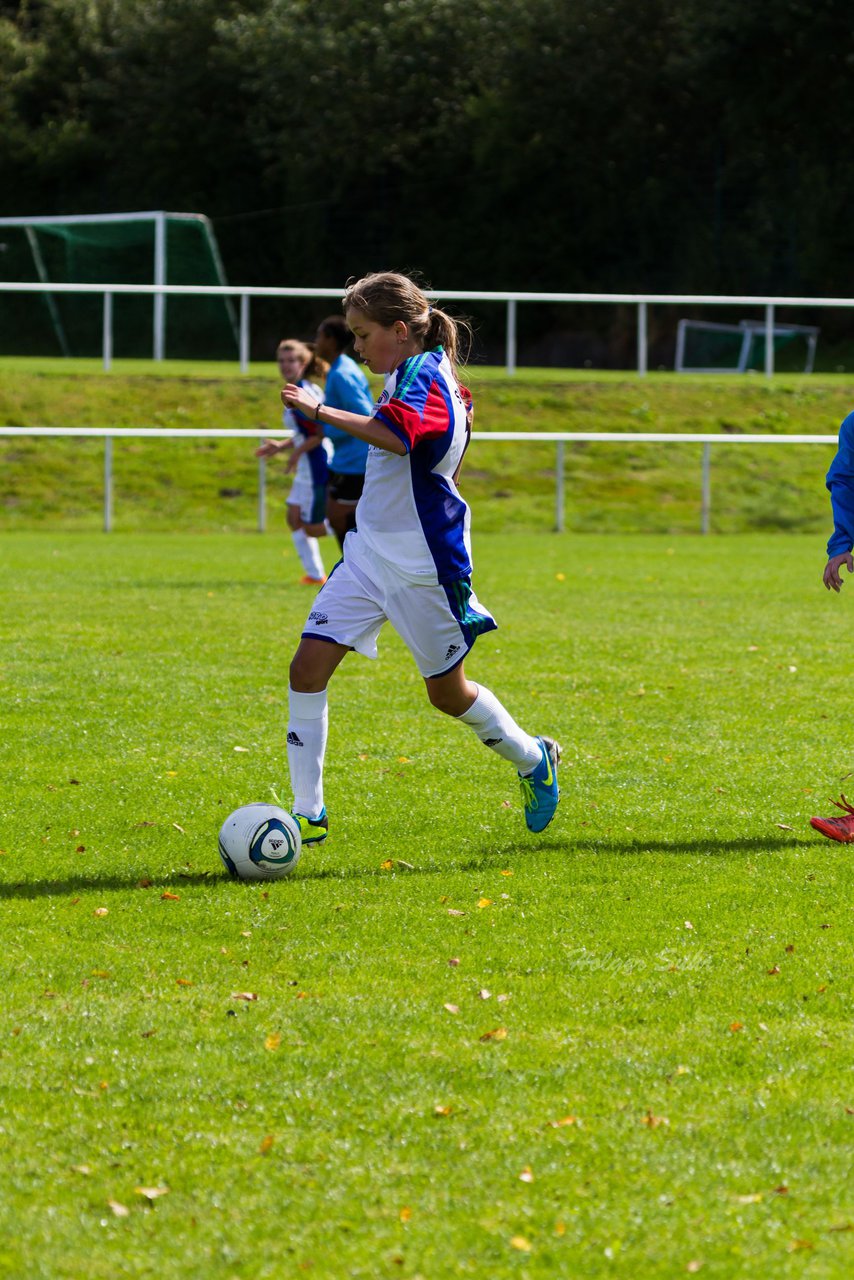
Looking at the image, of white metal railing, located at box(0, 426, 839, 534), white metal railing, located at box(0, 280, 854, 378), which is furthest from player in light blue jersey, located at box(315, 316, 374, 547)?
white metal railing, located at box(0, 280, 854, 378)

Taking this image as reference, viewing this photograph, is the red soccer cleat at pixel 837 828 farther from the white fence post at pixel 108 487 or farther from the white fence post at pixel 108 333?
the white fence post at pixel 108 333

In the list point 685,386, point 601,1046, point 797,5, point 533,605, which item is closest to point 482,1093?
point 601,1046

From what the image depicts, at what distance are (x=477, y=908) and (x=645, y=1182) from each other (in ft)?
5.98

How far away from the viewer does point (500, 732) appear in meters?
5.64

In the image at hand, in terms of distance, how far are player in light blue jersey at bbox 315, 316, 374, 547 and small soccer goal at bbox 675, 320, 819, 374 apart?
16283mm

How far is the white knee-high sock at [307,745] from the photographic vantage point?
213 inches

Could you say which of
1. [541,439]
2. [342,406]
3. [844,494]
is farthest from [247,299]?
[844,494]

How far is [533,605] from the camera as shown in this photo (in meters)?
13.1

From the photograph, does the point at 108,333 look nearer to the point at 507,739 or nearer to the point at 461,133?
the point at 507,739

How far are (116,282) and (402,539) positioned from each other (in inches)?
958

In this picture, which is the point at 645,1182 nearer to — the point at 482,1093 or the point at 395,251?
the point at 482,1093

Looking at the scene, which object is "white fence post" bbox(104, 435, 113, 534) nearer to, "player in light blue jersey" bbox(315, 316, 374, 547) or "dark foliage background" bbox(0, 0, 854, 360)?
"player in light blue jersey" bbox(315, 316, 374, 547)

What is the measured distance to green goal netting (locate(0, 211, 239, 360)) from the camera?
24594 millimetres

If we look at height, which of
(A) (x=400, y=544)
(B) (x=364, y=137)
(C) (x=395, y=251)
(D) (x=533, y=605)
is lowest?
(D) (x=533, y=605)
